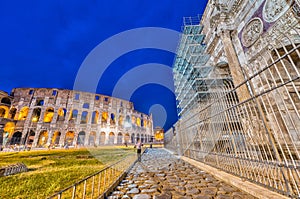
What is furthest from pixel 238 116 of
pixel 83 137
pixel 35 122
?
pixel 35 122

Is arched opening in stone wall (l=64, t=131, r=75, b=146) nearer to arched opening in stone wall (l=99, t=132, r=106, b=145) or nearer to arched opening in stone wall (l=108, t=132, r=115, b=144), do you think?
arched opening in stone wall (l=99, t=132, r=106, b=145)

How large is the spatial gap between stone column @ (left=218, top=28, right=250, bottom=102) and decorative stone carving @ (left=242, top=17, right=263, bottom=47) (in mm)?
847

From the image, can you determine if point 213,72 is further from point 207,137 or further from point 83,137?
point 83,137

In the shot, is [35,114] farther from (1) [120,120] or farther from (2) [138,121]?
(2) [138,121]

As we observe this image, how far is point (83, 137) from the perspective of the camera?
2781cm

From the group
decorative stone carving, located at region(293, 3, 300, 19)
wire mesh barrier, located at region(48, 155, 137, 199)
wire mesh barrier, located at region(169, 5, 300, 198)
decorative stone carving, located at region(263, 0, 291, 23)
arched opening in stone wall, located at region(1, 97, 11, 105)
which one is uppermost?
arched opening in stone wall, located at region(1, 97, 11, 105)

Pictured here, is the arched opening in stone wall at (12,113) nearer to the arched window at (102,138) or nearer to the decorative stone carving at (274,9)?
the arched window at (102,138)

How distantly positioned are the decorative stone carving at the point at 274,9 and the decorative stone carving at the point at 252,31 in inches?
17.5

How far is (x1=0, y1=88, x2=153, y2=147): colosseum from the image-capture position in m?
25.2

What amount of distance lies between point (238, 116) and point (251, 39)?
686 cm

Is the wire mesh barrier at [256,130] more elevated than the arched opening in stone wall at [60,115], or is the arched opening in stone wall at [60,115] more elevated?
the arched opening in stone wall at [60,115]

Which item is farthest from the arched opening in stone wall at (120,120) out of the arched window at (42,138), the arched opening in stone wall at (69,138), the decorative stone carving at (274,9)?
the decorative stone carving at (274,9)

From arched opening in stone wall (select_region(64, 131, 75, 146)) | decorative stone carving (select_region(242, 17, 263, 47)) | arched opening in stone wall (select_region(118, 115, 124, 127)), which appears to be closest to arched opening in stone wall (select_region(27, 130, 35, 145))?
arched opening in stone wall (select_region(64, 131, 75, 146))

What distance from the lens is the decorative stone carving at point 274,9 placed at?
18.7ft
